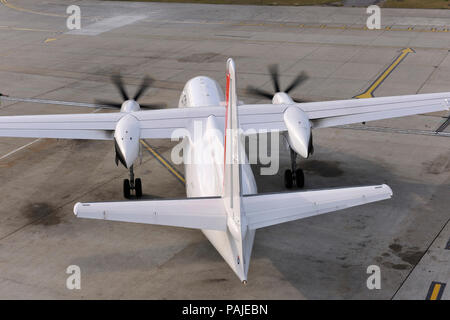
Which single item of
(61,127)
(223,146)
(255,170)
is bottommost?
(223,146)

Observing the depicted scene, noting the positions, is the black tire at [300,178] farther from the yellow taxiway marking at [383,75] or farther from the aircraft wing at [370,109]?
the yellow taxiway marking at [383,75]

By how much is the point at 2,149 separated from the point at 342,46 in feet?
102

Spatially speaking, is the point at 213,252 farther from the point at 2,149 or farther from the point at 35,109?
the point at 35,109

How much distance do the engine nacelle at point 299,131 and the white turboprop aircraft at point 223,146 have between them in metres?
0.04

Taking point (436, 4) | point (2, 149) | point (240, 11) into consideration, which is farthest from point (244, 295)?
point (436, 4)

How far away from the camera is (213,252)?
901 inches

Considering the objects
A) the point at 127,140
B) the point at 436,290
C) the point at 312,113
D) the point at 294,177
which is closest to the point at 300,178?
the point at 294,177

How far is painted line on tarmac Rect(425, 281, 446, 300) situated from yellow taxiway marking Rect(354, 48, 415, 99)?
831 inches

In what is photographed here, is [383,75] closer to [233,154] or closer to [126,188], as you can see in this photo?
[126,188]

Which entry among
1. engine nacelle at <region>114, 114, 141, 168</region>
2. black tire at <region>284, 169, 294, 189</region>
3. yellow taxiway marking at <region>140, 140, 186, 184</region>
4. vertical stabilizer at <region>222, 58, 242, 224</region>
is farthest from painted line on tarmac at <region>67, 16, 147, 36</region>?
vertical stabilizer at <region>222, 58, 242, 224</region>

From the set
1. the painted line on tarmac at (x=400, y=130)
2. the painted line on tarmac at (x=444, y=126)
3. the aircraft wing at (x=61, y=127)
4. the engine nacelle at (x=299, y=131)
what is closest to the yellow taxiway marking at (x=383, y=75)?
the painted line on tarmac at (x=400, y=130)

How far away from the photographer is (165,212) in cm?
1736

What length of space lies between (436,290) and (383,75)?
26.8 meters

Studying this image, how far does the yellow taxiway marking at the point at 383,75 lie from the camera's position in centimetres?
4019
